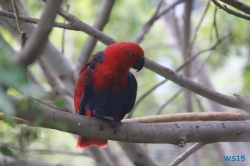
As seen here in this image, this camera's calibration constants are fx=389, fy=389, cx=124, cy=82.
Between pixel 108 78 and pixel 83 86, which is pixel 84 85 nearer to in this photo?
pixel 83 86

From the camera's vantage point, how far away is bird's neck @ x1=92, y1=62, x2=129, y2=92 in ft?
8.79

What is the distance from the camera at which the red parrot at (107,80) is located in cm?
269

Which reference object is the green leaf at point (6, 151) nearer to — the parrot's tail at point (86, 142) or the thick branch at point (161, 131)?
the thick branch at point (161, 131)

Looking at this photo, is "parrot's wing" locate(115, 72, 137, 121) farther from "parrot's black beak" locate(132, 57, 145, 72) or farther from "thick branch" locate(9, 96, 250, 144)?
"thick branch" locate(9, 96, 250, 144)

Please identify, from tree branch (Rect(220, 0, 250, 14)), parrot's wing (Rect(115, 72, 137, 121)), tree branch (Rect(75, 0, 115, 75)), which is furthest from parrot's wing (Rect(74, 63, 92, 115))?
tree branch (Rect(220, 0, 250, 14))

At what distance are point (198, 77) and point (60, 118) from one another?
2914mm

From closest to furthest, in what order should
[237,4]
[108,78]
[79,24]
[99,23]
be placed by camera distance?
[237,4]
[79,24]
[108,78]
[99,23]

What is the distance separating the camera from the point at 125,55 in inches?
107

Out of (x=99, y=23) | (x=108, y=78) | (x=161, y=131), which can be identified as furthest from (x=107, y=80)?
(x=99, y=23)

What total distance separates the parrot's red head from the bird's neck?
0.13 feet

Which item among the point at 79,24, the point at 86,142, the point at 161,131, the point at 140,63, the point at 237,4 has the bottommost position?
the point at 86,142

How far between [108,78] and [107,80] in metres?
0.02

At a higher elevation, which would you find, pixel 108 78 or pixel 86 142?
pixel 108 78

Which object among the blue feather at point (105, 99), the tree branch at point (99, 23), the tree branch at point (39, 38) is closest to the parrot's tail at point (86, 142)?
the blue feather at point (105, 99)
